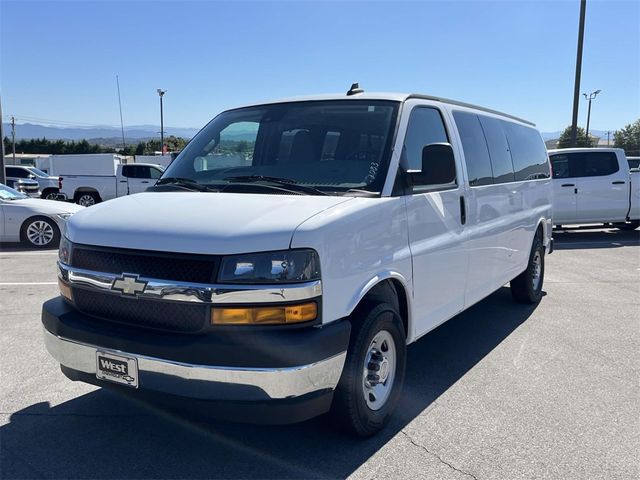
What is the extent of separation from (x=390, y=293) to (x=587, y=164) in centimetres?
1126

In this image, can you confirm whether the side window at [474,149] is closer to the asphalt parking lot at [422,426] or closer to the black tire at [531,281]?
the asphalt parking lot at [422,426]

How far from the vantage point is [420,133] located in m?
4.13

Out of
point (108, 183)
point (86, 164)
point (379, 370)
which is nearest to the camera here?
point (379, 370)

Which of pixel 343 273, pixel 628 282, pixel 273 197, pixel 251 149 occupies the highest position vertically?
pixel 251 149

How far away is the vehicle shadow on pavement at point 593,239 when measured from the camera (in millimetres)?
12289

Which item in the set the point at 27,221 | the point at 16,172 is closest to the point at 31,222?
the point at 27,221

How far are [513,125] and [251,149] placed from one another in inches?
135

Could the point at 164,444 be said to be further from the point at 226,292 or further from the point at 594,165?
the point at 594,165

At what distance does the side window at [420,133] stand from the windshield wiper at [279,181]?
75 centimetres

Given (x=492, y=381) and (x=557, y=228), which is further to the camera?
(x=557, y=228)

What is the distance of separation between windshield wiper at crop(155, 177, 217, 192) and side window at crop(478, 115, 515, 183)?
2809 millimetres

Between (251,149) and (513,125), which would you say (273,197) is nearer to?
(251,149)

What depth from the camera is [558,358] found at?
505cm

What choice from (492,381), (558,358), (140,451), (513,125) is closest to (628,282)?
(513,125)
